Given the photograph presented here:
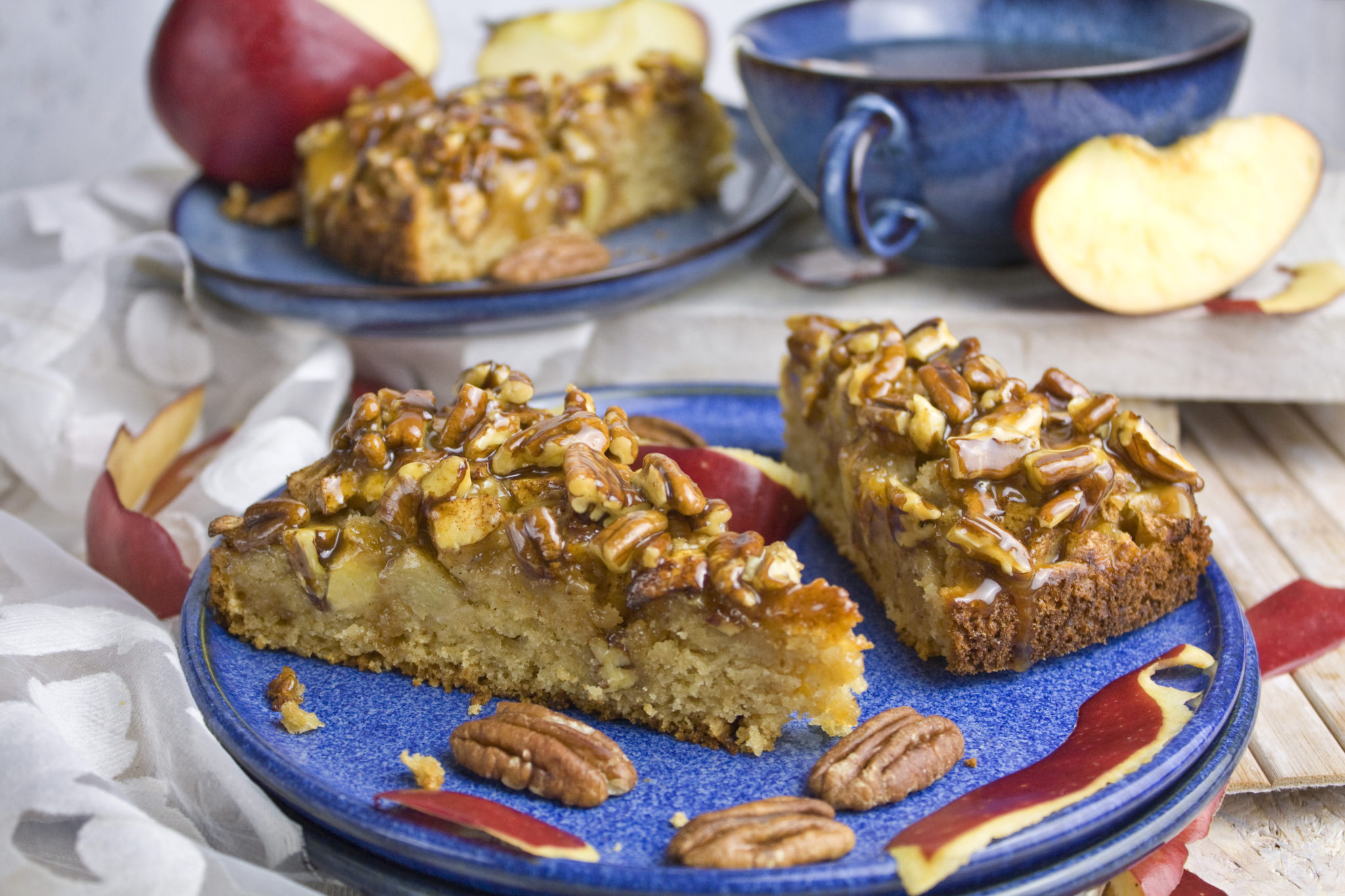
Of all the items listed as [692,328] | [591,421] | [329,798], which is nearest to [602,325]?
[692,328]

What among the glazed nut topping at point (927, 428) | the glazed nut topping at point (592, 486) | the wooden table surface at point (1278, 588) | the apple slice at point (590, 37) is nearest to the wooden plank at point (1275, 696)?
the wooden table surface at point (1278, 588)

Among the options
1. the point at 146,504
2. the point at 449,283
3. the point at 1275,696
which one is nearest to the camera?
the point at 1275,696

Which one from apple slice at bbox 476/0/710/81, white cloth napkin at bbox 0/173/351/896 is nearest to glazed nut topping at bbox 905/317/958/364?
white cloth napkin at bbox 0/173/351/896

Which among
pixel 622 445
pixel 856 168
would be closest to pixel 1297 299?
pixel 856 168

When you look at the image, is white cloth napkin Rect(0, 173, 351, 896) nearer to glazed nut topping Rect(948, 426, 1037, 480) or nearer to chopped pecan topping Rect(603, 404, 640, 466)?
chopped pecan topping Rect(603, 404, 640, 466)

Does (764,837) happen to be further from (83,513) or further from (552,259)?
(83,513)
